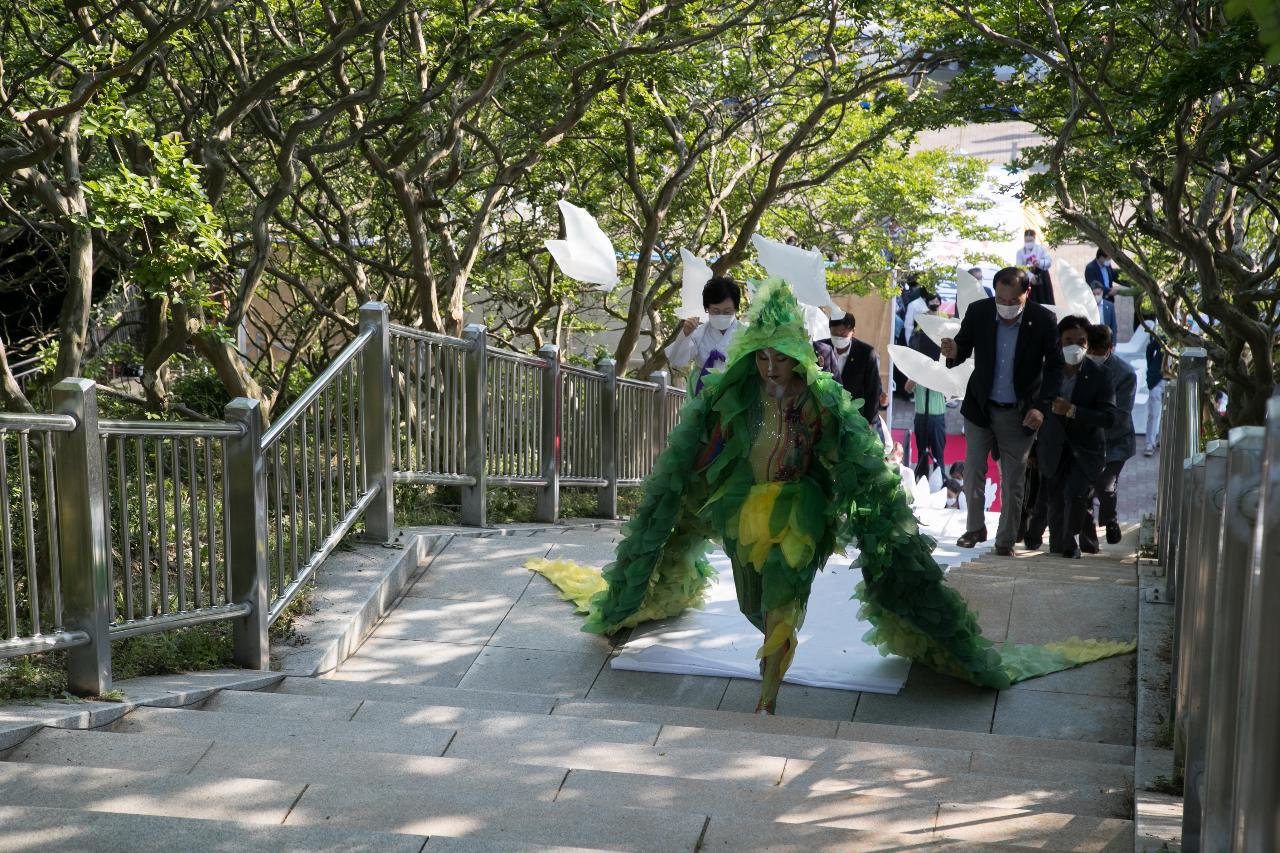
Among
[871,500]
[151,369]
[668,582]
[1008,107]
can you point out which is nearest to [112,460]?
[151,369]

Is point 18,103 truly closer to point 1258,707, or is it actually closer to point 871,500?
point 871,500

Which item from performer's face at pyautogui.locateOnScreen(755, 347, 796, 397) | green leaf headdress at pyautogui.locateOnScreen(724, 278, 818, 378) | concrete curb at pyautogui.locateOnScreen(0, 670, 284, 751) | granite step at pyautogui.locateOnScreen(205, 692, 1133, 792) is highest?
green leaf headdress at pyautogui.locateOnScreen(724, 278, 818, 378)

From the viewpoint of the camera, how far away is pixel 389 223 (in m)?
11.9

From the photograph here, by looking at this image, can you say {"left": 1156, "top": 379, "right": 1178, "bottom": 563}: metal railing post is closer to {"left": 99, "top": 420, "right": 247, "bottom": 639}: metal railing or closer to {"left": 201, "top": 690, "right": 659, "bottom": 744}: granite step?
{"left": 201, "top": 690, "right": 659, "bottom": 744}: granite step

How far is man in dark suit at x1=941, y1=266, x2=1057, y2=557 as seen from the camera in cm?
787

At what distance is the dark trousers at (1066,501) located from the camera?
27.3ft

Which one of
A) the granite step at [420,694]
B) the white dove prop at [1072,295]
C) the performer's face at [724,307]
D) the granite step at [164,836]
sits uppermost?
the white dove prop at [1072,295]

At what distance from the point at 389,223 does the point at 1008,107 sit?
523 cm

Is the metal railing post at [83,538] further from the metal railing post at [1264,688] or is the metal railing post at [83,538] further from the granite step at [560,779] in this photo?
the metal railing post at [1264,688]

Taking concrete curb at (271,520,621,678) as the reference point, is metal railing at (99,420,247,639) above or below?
above

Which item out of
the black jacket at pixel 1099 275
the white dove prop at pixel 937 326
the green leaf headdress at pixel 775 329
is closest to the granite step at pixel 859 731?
the green leaf headdress at pixel 775 329

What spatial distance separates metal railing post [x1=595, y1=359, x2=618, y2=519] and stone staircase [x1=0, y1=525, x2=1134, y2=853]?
4540 mm

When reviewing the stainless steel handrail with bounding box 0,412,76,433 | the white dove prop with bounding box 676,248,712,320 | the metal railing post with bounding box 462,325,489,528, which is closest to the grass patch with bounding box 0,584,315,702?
the stainless steel handrail with bounding box 0,412,76,433

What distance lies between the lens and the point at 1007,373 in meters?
7.92
